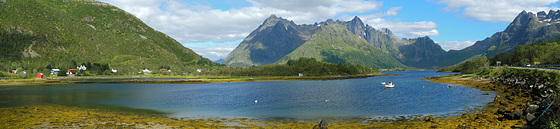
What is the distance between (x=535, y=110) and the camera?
103 feet

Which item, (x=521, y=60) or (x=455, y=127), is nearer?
(x=455, y=127)

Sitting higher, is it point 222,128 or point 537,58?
point 537,58

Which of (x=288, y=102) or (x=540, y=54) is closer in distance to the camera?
(x=288, y=102)

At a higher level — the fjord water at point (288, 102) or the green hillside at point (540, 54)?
the green hillside at point (540, 54)

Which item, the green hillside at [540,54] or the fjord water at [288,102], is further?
the green hillside at [540,54]

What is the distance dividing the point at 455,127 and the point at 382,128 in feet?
22.3

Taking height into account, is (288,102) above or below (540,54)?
below

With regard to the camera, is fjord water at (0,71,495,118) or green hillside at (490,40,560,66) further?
green hillside at (490,40,560,66)

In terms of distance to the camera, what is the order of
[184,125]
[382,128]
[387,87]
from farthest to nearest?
[387,87], [184,125], [382,128]

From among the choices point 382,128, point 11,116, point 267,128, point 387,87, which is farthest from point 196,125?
point 387,87

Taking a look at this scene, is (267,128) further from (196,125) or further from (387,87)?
(387,87)

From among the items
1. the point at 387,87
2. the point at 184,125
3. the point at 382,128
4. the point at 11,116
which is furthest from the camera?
the point at 387,87

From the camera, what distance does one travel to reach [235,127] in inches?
1329

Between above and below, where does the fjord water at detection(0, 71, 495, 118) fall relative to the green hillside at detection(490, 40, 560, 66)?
below
